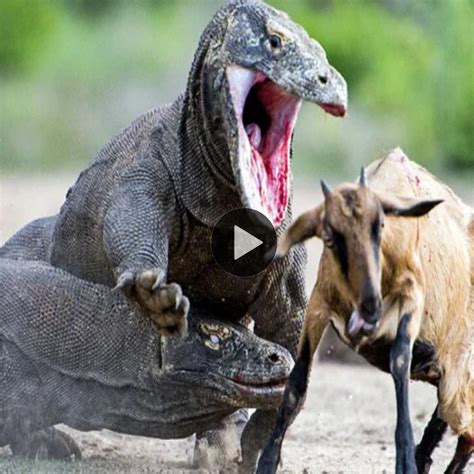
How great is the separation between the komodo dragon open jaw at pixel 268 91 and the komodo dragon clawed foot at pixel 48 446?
2.12 m

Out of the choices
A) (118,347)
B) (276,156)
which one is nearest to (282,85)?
(276,156)

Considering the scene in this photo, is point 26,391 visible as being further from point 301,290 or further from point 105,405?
point 301,290

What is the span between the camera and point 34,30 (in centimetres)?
3756

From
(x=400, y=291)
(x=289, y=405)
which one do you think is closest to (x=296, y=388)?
(x=289, y=405)

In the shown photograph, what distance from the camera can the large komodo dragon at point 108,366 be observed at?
9320 millimetres

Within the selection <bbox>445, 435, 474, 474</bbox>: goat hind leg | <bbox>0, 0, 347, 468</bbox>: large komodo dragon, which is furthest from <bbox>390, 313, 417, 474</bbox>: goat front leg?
<bbox>445, 435, 474, 474</bbox>: goat hind leg

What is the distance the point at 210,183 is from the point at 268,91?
604mm

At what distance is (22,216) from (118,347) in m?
11.7

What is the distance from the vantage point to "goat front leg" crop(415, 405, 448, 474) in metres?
9.42

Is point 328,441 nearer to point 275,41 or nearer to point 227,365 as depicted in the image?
point 227,365

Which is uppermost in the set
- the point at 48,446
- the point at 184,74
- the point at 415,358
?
the point at 415,358

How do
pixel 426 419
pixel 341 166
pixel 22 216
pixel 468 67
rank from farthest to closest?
pixel 468 67
pixel 341 166
pixel 22 216
pixel 426 419

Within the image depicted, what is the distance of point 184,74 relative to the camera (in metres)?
33.8

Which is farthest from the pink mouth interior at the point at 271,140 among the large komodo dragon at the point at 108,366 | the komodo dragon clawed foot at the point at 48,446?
the komodo dragon clawed foot at the point at 48,446
